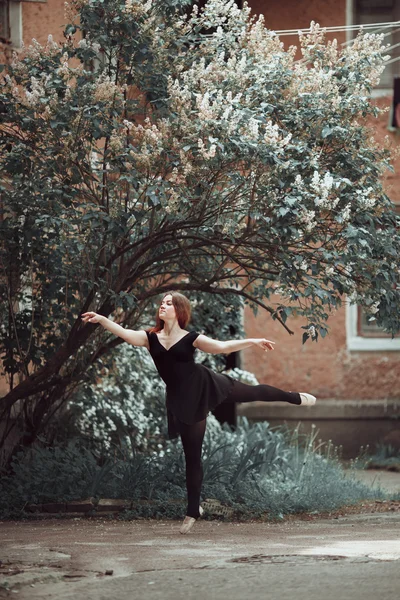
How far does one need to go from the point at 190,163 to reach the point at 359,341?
7.93 m

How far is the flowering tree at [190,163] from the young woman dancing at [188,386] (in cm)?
59

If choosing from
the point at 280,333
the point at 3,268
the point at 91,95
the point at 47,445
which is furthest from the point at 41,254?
the point at 280,333

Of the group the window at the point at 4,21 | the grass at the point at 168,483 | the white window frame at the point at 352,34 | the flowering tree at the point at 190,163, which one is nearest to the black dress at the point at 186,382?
the flowering tree at the point at 190,163

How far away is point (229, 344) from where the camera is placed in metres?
8.41

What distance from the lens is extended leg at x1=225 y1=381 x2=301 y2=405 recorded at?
872 centimetres

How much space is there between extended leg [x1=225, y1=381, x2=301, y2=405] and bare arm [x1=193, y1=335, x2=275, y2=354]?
44 cm

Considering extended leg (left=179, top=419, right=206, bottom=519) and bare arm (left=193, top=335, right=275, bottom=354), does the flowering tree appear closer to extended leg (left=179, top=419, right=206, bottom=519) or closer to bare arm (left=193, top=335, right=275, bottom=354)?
bare arm (left=193, top=335, right=275, bottom=354)

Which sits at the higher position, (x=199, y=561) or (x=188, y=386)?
(x=188, y=386)

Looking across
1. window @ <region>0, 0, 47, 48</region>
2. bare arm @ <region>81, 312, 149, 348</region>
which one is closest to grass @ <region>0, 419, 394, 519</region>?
bare arm @ <region>81, 312, 149, 348</region>

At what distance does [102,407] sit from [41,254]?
276 cm

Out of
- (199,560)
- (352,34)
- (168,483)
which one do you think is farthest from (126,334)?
(352,34)

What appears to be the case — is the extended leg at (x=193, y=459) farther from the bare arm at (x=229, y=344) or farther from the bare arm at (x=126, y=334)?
the bare arm at (x=126, y=334)

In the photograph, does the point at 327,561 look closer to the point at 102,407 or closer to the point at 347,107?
the point at 347,107

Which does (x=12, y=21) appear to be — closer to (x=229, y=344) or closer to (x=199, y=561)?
(x=229, y=344)
